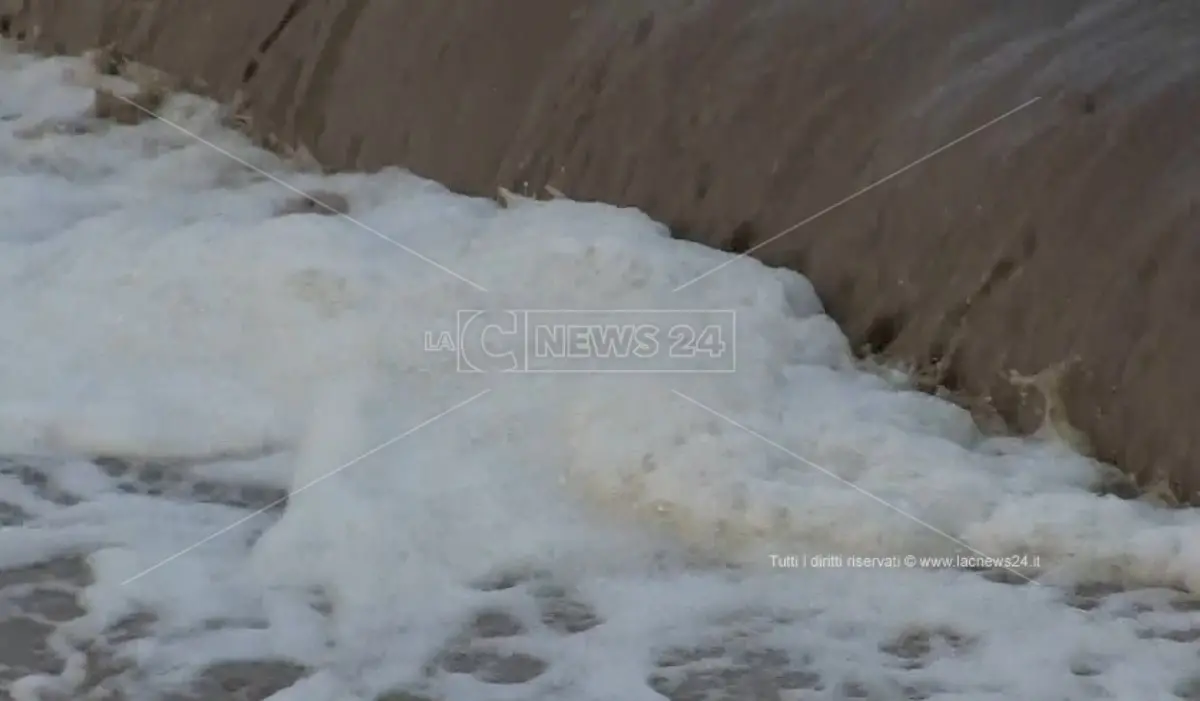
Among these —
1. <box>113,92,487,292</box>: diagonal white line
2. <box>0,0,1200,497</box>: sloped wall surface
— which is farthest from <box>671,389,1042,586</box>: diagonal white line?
<box>113,92,487,292</box>: diagonal white line

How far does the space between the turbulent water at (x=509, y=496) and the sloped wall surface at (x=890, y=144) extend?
11 centimetres

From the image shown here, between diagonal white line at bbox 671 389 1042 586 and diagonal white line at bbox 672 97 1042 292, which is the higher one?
diagonal white line at bbox 672 97 1042 292

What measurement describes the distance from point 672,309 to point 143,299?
43.2 inches

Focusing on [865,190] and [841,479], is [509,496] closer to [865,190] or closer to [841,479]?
[841,479]

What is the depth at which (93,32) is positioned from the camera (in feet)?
14.8

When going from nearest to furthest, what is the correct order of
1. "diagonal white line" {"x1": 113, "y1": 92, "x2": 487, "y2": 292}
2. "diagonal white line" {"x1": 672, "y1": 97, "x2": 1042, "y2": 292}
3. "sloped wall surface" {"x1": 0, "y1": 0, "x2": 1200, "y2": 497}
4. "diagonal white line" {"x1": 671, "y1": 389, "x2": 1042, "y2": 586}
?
"diagonal white line" {"x1": 671, "y1": 389, "x2": 1042, "y2": 586} < "sloped wall surface" {"x1": 0, "y1": 0, "x2": 1200, "y2": 497} < "diagonal white line" {"x1": 672, "y1": 97, "x2": 1042, "y2": 292} < "diagonal white line" {"x1": 113, "y1": 92, "x2": 487, "y2": 292}

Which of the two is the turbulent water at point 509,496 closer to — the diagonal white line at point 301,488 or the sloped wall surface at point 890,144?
the diagonal white line at point 301,488

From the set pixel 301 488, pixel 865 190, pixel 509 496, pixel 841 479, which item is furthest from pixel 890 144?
pixel 301 488

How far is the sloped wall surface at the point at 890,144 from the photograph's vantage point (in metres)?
2.58

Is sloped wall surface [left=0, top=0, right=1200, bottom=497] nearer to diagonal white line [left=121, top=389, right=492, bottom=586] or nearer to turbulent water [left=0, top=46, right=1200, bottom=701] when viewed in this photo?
turbulent water [left=0, top=46, right=1200, bottom=701]

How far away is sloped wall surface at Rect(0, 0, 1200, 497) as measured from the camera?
8.46 ft

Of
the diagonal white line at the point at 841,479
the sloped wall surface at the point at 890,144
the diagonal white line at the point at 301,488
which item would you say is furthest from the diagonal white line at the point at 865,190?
the diagonal white line at the point at 301,488

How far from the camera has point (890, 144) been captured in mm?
2928

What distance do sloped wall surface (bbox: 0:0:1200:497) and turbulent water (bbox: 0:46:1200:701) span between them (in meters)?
0.11
